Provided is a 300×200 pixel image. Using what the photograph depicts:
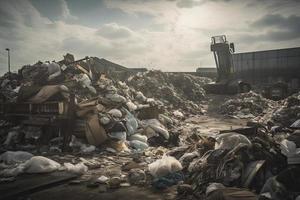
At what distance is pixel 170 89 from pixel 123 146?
10.8 metres

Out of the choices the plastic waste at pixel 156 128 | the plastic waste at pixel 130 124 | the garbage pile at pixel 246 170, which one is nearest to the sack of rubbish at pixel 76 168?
the garbage pile at pixel 246 170

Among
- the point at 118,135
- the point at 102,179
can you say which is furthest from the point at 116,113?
the point at 102,179

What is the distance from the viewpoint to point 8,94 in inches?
389

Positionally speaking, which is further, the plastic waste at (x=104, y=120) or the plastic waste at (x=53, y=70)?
the plastic waste at (x=53, y=70)

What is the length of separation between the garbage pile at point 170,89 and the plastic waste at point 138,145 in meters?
8.01

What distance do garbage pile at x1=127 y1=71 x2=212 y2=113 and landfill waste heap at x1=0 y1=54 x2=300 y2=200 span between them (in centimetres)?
320

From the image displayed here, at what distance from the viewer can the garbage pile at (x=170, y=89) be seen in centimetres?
1636

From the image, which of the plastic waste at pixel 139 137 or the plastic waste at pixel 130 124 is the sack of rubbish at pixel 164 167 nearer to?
the plastic waste at pixel 139 137

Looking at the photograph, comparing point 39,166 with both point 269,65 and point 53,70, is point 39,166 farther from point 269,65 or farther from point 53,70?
point 269,65

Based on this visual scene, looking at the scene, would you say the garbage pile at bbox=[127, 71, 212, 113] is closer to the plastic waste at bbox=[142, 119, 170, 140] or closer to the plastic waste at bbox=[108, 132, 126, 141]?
the plastic waste at bbox=[142, 119, 170, 140]

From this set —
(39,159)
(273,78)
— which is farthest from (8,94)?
(273,78)

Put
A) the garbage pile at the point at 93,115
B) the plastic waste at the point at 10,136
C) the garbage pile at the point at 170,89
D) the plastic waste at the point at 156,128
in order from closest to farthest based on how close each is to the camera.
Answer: the garbage pile at the point at 93,115 → the plastic waste at the point at 10,136 → the plastic waste at the point at 156,128 → the garbage pile at the point at 170,89

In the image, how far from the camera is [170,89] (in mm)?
17562

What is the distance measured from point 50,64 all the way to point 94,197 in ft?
21.1
